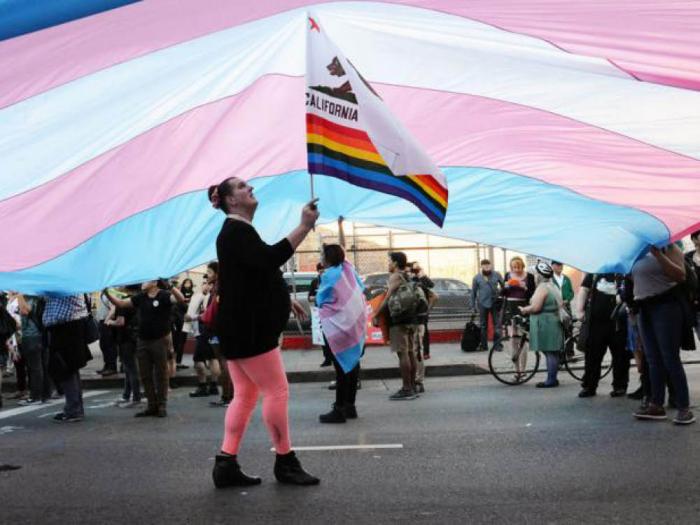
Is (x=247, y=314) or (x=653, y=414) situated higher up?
(x=247, y=314)

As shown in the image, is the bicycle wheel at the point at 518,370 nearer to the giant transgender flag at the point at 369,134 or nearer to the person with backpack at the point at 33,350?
the giant transgender flag at the point at 369,134

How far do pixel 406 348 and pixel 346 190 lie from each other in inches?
170

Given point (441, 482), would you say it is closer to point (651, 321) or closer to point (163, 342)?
point (651, 321)

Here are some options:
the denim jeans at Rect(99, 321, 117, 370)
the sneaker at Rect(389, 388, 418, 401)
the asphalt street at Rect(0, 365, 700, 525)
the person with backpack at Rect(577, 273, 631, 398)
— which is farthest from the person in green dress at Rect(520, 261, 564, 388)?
the denim jeans at Rect(99, 321, 117, 370)

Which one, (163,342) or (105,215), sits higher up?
(105,215)

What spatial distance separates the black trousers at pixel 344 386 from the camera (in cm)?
962

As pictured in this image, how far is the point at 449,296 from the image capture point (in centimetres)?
2153

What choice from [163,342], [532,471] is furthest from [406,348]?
[532,471]

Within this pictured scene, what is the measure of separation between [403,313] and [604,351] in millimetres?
2496

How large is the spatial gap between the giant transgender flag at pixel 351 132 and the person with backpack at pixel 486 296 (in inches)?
501

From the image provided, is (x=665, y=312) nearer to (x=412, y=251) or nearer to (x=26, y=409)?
(x=26, y=409)

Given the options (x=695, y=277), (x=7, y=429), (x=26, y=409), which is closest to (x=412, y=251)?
(x=26, y=409)

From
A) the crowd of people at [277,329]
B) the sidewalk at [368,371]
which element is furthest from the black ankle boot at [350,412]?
the sidewalk at [368,371]

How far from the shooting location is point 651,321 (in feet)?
27.0
